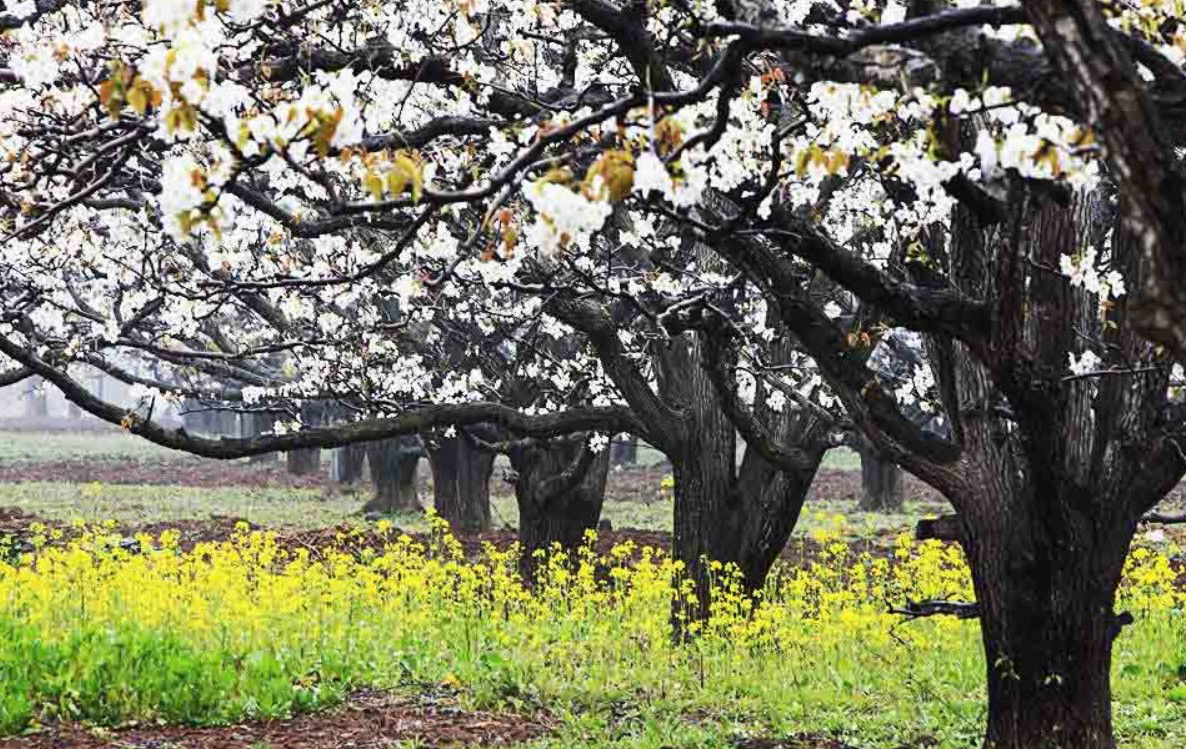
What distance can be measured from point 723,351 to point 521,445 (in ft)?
20.7

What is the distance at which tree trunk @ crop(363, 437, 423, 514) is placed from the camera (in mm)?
26141

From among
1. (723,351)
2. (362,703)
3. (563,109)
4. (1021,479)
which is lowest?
(362,703)

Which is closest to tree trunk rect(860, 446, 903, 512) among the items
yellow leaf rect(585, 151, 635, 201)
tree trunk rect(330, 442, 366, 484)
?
tree trunk rect(330, 442, 366, 484)

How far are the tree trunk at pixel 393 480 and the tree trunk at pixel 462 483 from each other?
387 centimetres

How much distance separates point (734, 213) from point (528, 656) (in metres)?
3.38

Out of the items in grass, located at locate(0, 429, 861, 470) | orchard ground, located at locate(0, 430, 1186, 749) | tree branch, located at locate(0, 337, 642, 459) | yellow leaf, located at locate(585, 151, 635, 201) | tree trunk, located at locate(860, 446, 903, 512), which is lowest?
orchard ground, located at locate(0, 430, 1186, 749)

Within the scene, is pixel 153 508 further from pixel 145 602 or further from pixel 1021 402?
pixel 1021 402

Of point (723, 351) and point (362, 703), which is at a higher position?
point (723, 351)

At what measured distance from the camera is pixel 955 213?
6074mm

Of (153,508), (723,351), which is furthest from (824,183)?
(153,508)

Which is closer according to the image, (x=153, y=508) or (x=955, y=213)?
(x=955, y=213)

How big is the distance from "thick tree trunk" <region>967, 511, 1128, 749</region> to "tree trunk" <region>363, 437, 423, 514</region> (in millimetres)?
20578

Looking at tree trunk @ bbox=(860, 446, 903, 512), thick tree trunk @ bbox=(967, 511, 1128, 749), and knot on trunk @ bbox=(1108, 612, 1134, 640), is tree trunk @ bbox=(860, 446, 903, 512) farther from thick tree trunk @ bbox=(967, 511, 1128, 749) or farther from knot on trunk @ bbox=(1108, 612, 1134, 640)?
thick tree trunk @ bbox=(967, 511, 1128, 749)

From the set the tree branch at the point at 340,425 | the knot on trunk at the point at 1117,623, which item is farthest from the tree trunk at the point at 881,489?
the knot on trunk at the point at 1117,623
